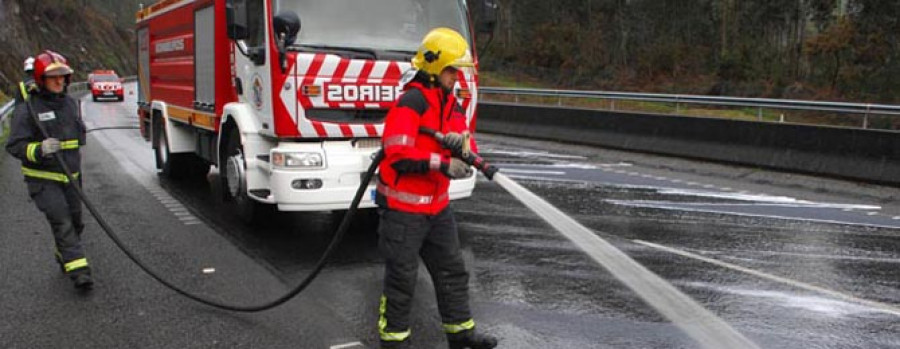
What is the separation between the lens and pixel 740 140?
45.6ft

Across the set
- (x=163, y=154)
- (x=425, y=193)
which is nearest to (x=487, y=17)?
(x=425, y=193)

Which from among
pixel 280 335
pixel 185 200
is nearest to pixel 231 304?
pixel 280 335

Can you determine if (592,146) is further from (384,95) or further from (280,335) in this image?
(280,335)

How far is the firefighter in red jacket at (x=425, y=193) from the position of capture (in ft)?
14.2

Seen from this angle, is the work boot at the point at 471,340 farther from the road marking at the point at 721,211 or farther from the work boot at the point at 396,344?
the road marking at the point at 721,211

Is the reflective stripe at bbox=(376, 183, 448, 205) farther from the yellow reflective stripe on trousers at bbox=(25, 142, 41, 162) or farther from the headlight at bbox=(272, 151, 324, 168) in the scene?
the yellow reflective stripe on trousers at bbox=(25, 142, 41, 162)

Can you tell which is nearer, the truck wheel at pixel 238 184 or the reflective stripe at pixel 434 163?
the reflective stripe at pixel 434 163

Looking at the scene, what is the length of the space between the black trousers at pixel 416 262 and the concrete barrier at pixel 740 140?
9187 millimetres

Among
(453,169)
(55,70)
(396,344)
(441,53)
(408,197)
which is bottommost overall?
(396,344)

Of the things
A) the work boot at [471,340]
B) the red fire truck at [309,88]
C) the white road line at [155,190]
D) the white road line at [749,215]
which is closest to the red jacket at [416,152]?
the work boot at [471,340]

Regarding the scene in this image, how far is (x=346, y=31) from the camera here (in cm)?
A: 757

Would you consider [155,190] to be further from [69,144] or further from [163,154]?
[69,144]

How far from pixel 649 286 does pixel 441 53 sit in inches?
113

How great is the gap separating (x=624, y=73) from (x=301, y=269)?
5472 centimetres
